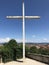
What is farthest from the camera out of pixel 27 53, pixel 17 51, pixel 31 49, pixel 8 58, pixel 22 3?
pixel 31 49

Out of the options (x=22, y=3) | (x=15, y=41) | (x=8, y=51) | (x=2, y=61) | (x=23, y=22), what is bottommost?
(x=2, y=61)

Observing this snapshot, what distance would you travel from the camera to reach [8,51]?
12531 mm

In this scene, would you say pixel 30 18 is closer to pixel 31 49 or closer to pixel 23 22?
pixel 23 22

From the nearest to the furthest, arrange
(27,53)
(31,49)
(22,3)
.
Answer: (22,3) → (27,53) → (31,49)

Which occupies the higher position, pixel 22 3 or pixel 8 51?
pixel 22 3

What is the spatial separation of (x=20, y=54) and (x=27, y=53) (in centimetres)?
123

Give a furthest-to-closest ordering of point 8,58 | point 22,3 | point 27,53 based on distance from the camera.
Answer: point 27,53
point 8,58
point 22,3

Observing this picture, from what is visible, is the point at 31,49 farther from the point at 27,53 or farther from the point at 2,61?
the point at 2,61

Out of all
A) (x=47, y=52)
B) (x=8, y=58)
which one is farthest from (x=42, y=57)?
(x=8, y=58)

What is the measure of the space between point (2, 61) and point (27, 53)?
14.9 feet

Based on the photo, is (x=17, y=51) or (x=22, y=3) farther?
(x=17, y=51)

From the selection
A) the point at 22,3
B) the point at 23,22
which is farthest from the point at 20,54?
the point at 22,3

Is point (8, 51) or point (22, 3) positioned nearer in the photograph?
point (22, 3)

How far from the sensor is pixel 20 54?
47.2 ft
